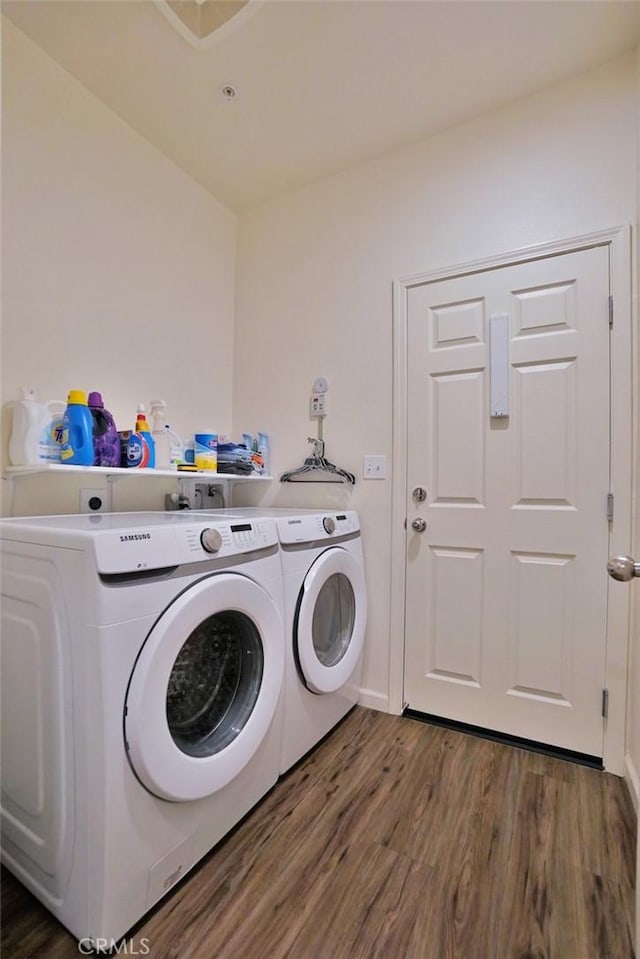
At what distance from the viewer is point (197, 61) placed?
1574 mm

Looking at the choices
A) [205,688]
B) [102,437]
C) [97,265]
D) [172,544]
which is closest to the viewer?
[172,544]

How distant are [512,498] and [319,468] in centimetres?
89

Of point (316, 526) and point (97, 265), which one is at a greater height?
point (97, 265)

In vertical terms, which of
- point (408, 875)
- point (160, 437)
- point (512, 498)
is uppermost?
point (160, 437)

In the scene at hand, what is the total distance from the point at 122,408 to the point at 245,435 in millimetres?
626

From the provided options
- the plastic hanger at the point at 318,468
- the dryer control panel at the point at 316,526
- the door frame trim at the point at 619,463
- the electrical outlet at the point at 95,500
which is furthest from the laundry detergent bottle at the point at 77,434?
the door frame trim at the point at 619,463

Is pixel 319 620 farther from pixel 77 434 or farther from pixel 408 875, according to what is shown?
pixel 77 434

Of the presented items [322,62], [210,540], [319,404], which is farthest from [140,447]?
[322,62]

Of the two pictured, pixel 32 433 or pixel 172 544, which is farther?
pixel 32 433

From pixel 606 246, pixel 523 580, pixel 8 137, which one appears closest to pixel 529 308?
pixel 606 246

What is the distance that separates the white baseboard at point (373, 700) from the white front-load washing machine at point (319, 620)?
0.05 meters

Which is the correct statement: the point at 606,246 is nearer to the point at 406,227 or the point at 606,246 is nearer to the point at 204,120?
the point at 406,227

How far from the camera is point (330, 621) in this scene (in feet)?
5.91

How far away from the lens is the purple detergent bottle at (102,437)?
4.98 feet
